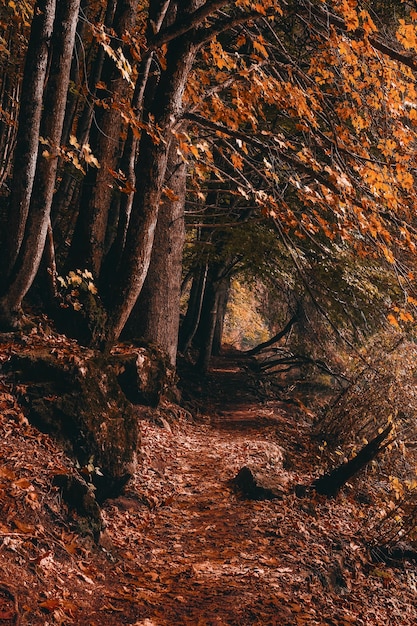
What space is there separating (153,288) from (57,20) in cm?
396

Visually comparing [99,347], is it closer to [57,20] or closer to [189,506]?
[189,506]

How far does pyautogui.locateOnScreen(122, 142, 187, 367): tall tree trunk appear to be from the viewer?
8.06 metres

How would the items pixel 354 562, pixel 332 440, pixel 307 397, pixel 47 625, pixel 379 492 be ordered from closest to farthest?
pixel 47 625 < pixel 354 562 < pixel 379 492 < pixel 332 440 < pixel 307 397

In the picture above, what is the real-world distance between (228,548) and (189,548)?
14.9 inches

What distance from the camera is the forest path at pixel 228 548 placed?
4199 mm

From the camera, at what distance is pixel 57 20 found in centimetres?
484

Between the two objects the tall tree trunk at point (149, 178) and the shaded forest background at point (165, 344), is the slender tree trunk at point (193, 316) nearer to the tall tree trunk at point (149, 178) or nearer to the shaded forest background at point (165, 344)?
the shaded forest background at point (165, 344)

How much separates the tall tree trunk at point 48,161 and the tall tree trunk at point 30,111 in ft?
0.31

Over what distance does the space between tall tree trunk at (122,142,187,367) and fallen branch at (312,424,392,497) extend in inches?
113

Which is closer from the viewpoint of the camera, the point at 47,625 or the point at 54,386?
the point at 47,625

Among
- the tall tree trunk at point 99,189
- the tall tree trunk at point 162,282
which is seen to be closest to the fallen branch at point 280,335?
the tall tree trunk at point 162,282

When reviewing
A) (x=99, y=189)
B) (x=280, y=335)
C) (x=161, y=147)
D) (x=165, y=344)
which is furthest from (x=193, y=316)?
(x=161, y=147)

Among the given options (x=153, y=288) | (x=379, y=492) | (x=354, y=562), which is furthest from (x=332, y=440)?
(x=153, y=288)

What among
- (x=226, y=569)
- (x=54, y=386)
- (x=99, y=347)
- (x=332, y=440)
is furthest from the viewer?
(x=332, y=440)
